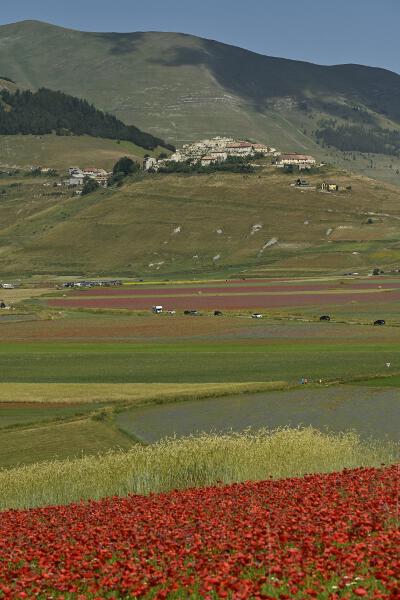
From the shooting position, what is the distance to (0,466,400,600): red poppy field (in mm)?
14750

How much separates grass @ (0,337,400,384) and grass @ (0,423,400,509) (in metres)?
34.5

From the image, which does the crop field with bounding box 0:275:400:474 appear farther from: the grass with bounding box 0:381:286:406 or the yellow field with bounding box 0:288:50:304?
the yellow field with bounding box 0:288:50:304

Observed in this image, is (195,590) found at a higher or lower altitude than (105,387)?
higher

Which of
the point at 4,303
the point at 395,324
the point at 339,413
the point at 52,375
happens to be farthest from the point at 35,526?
the point at 4,303

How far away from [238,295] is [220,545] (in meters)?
132

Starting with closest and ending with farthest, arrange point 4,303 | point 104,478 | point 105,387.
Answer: point 104,478
point 105,387
point 4,303

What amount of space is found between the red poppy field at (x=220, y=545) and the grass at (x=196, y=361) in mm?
44862

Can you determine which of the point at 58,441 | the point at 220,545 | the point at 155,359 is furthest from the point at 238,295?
the point at 220,545

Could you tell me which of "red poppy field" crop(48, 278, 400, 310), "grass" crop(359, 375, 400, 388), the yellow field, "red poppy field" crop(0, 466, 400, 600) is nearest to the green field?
"grass" crop(359, 375, 400, 388)

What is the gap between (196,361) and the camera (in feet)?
260

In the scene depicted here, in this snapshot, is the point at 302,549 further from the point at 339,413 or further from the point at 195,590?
the point at 339,413

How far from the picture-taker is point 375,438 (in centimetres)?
4494

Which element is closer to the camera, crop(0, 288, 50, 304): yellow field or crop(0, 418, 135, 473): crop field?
crop(0, 418, 135, 473): crop field

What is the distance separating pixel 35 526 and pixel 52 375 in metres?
52.0
